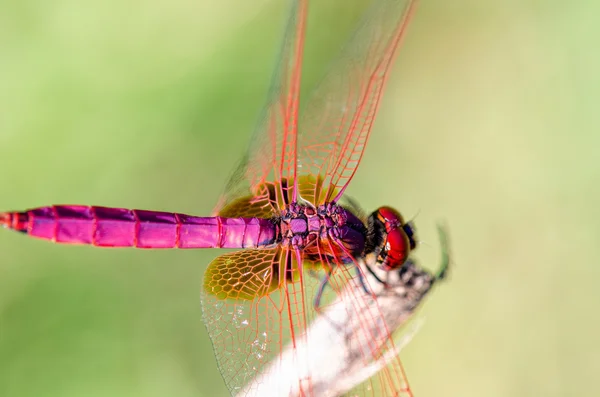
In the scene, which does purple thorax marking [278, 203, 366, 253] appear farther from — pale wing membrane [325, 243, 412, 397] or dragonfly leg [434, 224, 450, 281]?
dragonfly leg [434, 224, 450, 281]

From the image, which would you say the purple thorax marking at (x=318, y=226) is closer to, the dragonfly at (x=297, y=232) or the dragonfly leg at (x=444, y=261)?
the dragonfly at (x=297, y=232)

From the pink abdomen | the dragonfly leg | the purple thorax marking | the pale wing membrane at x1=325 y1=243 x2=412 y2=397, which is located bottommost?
the pale wing membrane at x1=325 y1=243 x2=412 y2=397

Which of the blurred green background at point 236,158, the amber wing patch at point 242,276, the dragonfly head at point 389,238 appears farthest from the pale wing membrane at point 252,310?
the blurred green background at point 236,158

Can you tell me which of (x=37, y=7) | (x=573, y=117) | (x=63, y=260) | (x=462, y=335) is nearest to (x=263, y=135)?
(x=63, y=260)

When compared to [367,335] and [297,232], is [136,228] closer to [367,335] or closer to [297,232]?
[297,232]

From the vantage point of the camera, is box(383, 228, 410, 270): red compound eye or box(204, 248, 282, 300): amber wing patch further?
box(383, 228, 410, 270): red compound eye

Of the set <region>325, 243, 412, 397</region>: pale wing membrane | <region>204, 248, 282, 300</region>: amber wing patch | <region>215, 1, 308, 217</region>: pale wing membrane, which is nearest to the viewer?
<region>325, 243, 412, 397</region>: pale wing membrane

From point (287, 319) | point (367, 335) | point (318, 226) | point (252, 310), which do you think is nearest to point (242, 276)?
point (252, 310)

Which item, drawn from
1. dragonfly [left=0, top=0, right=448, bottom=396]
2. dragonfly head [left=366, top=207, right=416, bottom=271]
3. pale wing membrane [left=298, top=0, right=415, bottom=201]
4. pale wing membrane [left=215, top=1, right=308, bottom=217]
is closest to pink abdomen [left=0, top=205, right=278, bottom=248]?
dragonfly [left=0, top=0, right=448, bottom=396]
